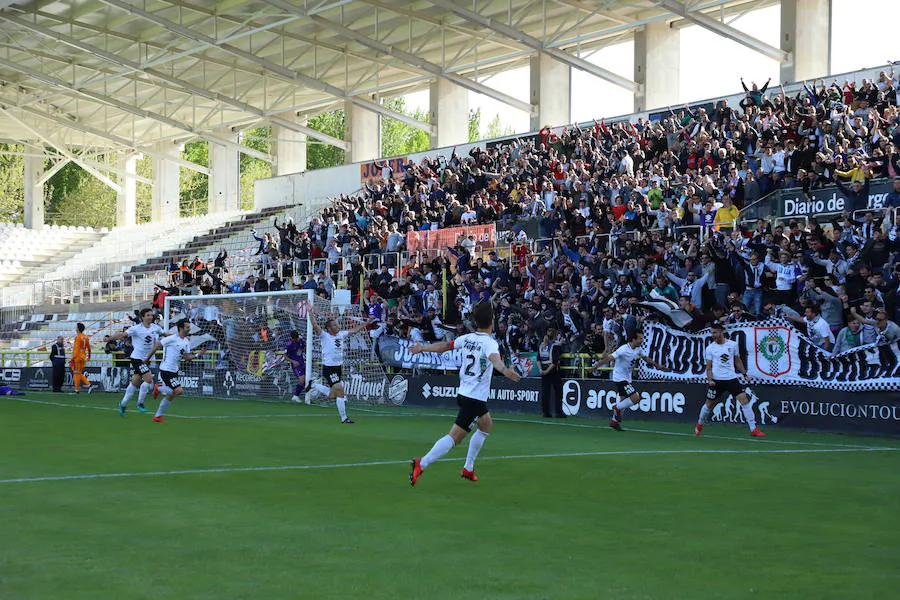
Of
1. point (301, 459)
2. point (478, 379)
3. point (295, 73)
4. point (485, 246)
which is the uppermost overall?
point (295, 73)

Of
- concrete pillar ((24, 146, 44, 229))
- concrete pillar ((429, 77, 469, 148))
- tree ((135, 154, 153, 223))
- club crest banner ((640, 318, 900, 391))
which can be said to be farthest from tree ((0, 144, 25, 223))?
club crest banner ((640, 318, 900, 391))

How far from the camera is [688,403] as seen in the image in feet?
75.3

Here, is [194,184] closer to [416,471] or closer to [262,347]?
[262,347]

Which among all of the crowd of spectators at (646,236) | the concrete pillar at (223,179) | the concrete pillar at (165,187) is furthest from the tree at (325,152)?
the crowd of spectators at (646,236)

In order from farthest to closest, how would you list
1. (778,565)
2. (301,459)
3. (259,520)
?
(301,459)
(259,520)
(778,565)

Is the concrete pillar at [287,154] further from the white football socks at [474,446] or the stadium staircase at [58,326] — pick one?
the white football socks at [474,446]

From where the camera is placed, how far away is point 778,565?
7.93 meters

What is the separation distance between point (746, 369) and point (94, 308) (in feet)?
113

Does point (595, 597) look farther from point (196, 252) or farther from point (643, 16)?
point (196, 252)

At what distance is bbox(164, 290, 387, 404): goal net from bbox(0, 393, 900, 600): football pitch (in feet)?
38.6

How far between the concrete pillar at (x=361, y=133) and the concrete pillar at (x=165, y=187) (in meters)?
15.8

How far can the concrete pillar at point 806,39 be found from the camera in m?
37.8

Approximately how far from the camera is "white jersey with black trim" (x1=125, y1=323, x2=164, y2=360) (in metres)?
23.5

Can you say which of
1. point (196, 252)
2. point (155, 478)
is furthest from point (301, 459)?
point (196, 252)
